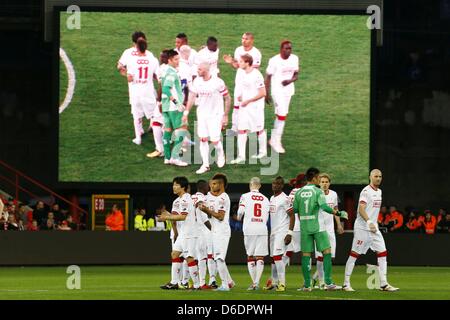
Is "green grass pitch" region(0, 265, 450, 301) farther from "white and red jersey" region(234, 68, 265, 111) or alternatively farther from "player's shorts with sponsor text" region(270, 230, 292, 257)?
"white and red jersey" region(234, 68, 265, 111)

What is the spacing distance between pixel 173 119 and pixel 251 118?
2.37m

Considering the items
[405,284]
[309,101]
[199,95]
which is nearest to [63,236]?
[199,95]

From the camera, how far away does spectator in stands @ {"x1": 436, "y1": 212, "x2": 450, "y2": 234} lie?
42.8 m

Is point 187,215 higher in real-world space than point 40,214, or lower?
higher

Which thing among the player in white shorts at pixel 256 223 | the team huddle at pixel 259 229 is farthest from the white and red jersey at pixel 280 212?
the player in white shorts at pixel 256 223

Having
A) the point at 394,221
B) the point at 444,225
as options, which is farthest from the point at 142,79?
the point at 444,225

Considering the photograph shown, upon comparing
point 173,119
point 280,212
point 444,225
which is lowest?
point 444,225

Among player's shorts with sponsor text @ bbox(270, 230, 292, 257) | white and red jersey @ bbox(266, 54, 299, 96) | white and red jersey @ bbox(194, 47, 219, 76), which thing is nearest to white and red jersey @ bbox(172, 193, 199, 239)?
player's shorts with sponsor text @ bbox(270, 230, 292, 257)

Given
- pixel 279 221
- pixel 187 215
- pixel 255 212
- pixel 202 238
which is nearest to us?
pixel 187 215

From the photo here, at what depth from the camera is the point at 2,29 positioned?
46.1m

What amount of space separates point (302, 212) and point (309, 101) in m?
16.1

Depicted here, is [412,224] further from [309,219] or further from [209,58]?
[309,219]

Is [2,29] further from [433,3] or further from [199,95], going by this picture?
[433,3]

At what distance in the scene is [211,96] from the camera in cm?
4069
